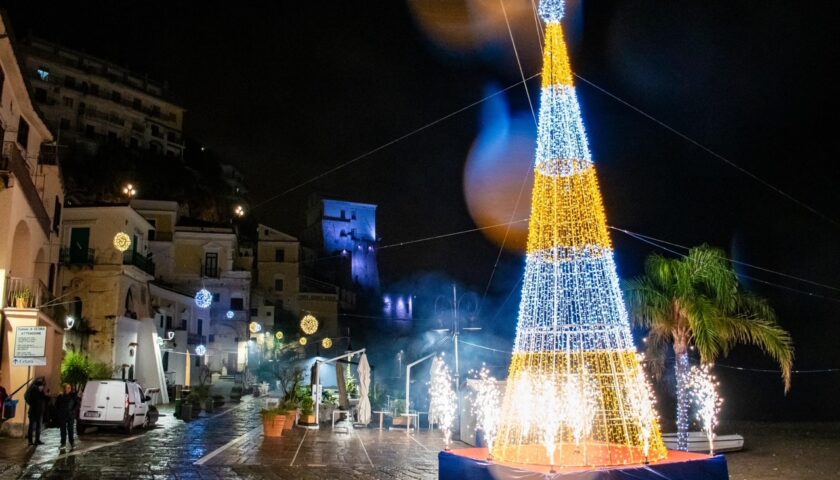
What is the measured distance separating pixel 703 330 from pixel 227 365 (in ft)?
138

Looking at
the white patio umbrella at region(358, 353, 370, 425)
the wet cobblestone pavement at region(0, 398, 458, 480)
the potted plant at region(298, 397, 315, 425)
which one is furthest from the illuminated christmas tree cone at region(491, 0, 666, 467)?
the potted plant at region(298, 397, 315, 425)

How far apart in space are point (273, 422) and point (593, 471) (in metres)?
14.2

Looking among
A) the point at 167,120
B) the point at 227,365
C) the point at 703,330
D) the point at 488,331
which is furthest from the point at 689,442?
the point at 167,120

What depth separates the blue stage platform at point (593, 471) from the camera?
9703 millimetres

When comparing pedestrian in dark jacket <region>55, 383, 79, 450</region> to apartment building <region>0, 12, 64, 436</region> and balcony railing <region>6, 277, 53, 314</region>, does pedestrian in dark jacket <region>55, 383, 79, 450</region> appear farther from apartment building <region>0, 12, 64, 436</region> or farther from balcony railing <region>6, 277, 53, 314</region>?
Result: balcony railing <region>6, 277, 53, 314</region>

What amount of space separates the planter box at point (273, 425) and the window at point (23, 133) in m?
13.0

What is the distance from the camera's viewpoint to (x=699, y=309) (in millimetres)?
16859

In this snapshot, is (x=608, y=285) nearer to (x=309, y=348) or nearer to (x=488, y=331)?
(x=488, y=331)

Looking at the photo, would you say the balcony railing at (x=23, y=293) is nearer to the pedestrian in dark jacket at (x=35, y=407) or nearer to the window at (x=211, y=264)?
the pedestrian in dark jacket at (x=35, y=407)

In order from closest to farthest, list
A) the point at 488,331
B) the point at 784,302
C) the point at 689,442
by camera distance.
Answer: the point at 689,442 → the point at 784,302 → the point at 488,331

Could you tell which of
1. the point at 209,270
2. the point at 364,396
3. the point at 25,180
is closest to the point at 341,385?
the point at 364,396

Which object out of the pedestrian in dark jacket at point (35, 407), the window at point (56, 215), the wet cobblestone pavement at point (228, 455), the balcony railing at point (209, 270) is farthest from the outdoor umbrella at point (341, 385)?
the balcony railing at point (209, 270)

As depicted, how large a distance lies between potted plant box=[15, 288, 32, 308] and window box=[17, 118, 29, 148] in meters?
5.63

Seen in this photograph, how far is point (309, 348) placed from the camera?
65875 millimetres
